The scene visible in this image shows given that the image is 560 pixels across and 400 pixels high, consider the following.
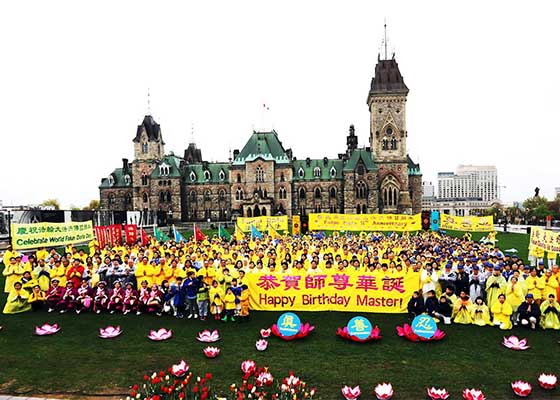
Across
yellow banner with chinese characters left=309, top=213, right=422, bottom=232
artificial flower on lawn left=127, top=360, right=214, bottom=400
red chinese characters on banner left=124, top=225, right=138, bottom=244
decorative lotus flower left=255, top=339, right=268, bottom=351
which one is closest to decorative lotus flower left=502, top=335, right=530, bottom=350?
decorative lotus flower left=255, top=339, right=268, bottom=351

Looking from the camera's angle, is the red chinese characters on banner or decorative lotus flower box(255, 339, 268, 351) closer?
decorative lotus flower box(255, 339, 268, 351)

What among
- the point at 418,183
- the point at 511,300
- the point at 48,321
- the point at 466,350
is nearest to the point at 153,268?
the point at 48,321

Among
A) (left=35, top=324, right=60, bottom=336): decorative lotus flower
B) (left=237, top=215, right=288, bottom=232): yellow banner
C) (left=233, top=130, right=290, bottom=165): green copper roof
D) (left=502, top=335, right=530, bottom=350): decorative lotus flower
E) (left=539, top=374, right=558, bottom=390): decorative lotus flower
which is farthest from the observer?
(left=233, top=130, right=290, bottom=165): green copper roof

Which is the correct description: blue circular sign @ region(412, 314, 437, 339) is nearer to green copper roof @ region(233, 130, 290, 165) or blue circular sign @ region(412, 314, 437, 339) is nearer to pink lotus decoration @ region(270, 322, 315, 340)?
pink lotus decoration @ region(270, 322, 315, 340)

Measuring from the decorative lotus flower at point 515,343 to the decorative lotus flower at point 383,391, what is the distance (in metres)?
3.93

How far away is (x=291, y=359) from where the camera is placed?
27.0ft

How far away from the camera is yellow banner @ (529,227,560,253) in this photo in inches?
620

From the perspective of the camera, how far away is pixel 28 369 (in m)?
7.83

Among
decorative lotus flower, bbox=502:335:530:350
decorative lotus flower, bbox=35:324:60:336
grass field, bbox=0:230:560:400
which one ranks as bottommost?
grass field, bbox=0:230:560:400

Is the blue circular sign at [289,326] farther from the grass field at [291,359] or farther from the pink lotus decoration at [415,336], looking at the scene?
the pink lotus decoration at [415,336]

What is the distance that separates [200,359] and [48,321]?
18.4ft

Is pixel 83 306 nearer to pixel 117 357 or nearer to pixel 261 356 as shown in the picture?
pixel 117 357

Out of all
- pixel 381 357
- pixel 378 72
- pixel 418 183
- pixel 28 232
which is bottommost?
pixel 381 357

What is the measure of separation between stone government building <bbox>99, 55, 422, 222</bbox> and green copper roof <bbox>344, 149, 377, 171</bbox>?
0.17m
